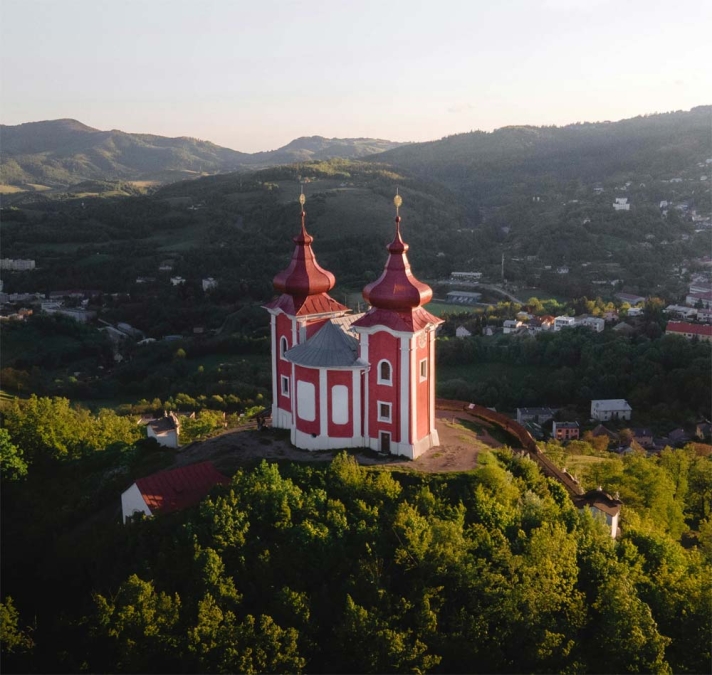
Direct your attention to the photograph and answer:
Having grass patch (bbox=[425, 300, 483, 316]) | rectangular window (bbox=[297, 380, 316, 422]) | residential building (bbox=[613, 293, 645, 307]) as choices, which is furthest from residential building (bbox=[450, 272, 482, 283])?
rectangular window (bbox=[297, 380, 316, 422])

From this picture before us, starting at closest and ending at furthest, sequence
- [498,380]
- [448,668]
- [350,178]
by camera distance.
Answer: [448,668] → [498,380] → [350,178]

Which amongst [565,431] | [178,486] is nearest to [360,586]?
[178,486]

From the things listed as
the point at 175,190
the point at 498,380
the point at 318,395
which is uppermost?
the point at 175,190

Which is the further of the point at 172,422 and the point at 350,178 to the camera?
the point at 350,178

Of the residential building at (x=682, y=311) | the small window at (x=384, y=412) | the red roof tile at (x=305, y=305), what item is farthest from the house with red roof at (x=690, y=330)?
the small window at (x=384, y=412)

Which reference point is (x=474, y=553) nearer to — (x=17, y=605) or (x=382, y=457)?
(x=382, y=457)

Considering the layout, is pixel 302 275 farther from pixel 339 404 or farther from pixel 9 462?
pixel 9 462

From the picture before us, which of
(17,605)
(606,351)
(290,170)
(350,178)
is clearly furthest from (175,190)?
(17,605)

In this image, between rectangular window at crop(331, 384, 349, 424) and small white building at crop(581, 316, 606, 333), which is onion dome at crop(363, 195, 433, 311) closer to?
rectangular window at crop(331, 384, 349, 424)

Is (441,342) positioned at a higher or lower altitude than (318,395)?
lower
